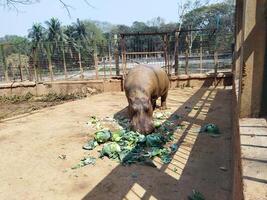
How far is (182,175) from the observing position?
209 inches

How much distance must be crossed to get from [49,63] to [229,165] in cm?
1250

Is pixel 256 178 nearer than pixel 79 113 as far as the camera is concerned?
Yes

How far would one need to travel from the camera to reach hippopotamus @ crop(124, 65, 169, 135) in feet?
24.6

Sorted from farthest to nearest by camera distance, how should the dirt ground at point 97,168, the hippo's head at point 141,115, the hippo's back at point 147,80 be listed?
the hippo's back at point 147,80
the hippo's head at point 141,115
the dirt ground at point 97,168

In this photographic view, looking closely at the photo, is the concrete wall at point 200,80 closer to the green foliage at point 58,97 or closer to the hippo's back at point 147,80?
the green foliage at point 58,97

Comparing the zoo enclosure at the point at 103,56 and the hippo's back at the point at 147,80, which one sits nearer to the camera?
the hippo's back at the point at 147,80

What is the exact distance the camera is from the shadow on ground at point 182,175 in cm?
477

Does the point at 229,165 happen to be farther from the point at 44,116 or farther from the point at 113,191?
the point at 44,116

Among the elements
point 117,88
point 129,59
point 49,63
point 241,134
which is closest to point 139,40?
point 129,59

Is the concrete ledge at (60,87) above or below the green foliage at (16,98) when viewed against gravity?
above

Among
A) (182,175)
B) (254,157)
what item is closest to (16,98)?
(182,175)

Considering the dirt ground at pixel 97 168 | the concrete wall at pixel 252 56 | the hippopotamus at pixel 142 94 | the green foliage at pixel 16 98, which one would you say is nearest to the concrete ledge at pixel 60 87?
the green foliage at pixel 16 98

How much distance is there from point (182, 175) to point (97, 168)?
1.53 metres

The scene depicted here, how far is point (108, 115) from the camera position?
1008 cm
